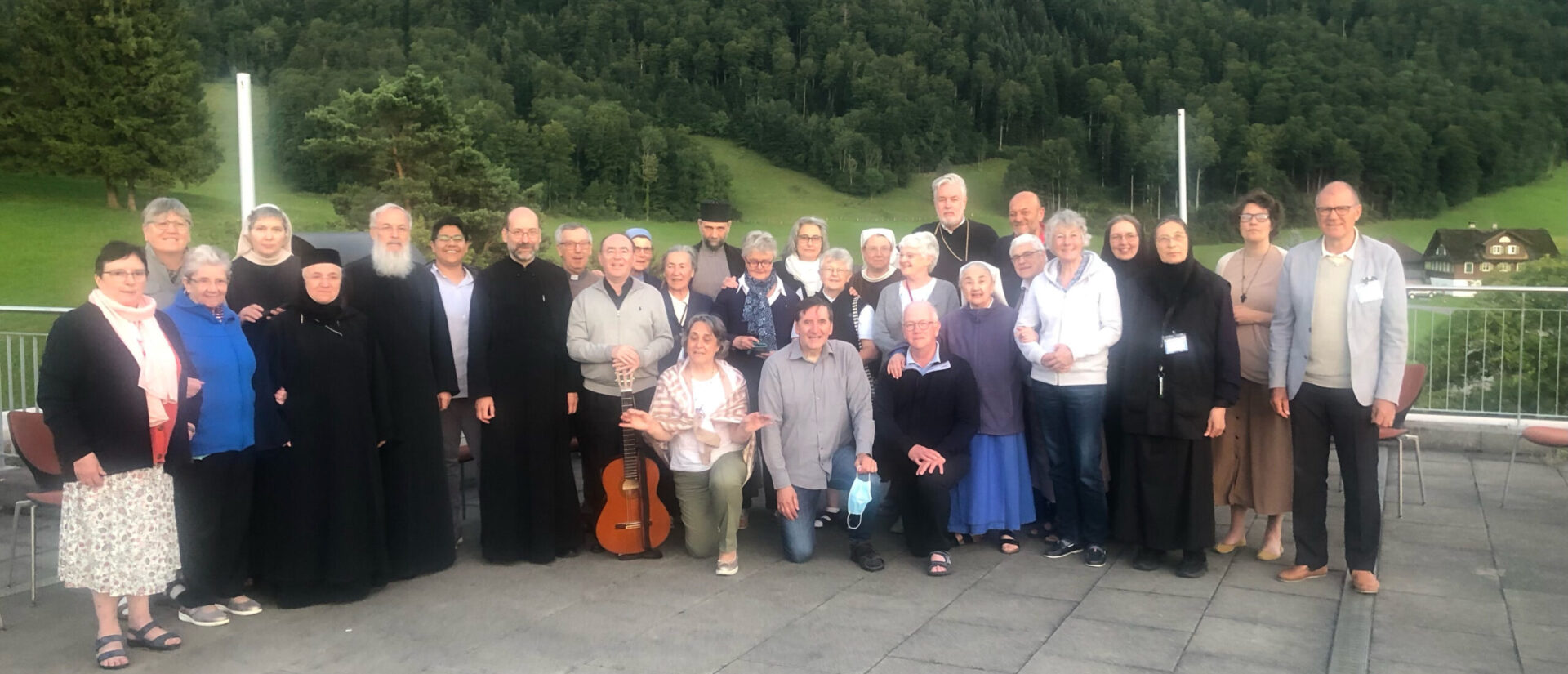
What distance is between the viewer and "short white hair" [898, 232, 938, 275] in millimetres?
5137

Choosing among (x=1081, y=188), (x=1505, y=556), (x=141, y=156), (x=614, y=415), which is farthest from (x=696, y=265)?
(x=141, y=156)

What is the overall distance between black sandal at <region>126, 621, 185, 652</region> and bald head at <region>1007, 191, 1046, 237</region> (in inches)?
167

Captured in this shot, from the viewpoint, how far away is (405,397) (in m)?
4.61

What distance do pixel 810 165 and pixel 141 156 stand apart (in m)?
17.2

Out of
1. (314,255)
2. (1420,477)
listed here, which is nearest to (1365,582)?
(1420,477)

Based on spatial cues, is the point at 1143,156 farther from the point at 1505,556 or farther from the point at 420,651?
the point at 420,651

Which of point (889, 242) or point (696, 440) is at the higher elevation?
point (889, 242)

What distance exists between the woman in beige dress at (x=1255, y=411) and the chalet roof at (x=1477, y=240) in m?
11.9

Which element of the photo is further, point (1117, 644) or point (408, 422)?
point (408, 422)

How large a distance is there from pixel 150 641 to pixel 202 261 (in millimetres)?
1350

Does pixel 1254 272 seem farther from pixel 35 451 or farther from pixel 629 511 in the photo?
pixel 35 451

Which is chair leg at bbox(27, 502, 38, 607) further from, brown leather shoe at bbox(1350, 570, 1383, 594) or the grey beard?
brown leather shoe at bbox(1350, 570, 1383, 594)

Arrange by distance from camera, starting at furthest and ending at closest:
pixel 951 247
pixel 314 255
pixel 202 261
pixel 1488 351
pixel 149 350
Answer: pixel 1488 351, pixel 951 247, pixel 314 255, pixel 202 261, pixel 149 350

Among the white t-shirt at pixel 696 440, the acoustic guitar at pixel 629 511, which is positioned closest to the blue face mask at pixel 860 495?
the white t-shirt at pixel 696 440
